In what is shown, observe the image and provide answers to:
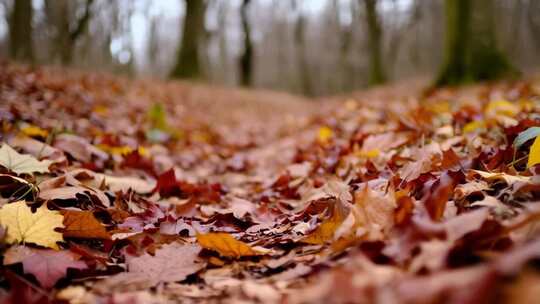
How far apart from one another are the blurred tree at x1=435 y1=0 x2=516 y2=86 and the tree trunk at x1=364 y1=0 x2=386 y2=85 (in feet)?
27.9

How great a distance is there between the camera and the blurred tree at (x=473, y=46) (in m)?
6.81

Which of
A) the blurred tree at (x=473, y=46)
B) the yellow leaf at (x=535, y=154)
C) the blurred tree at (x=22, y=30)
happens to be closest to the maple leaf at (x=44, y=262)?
the yellow leaf at (x=535, y=154)

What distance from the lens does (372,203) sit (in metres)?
1.18

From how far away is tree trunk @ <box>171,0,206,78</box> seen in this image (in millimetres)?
11234

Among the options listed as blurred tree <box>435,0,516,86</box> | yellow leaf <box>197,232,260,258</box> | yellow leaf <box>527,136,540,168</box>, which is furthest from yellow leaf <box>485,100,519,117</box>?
blurred tree <box>435,0,516,86</box>

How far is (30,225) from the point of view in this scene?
123 centimetres

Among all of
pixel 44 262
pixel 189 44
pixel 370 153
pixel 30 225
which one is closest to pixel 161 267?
pixel 44 262

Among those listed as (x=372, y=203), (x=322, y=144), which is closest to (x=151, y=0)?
(x=322, y=144)

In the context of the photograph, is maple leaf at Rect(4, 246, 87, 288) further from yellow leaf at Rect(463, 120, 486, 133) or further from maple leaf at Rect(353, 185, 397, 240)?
yellow leaf at Rect(463, 120, 486, 133)

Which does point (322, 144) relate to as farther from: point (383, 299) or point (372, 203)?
point (383, 299)

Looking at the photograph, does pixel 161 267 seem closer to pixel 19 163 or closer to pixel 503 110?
pixel 19 163

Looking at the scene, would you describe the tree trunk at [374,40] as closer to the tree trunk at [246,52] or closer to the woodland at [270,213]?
the tree trunk at [246,52]

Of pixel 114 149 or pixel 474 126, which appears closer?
pixel 474 126

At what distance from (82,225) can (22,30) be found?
8934 mm
